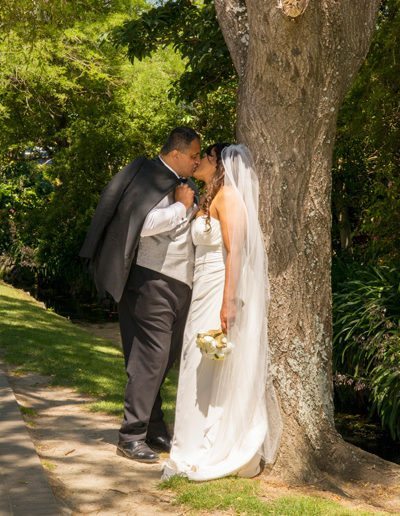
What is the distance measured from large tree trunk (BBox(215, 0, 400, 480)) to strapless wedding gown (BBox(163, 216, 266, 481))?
1.23ft

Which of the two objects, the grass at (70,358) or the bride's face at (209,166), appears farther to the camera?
the grass at (70,358)

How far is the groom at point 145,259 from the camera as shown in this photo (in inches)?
230

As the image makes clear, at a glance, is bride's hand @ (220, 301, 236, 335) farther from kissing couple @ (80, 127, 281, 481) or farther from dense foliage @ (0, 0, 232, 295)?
dense foliage @ (0, 0, 232, 295)

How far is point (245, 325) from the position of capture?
5.59m

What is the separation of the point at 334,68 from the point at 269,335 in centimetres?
184

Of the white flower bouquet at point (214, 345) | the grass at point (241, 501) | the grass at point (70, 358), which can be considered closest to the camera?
the grass at point (241, 501)

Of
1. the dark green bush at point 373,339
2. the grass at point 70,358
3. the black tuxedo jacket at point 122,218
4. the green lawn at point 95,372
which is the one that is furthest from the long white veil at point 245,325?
the dark green bush at point 373,339

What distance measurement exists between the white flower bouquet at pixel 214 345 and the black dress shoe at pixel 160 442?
1.09 meters

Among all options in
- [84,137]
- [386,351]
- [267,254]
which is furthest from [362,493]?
[84,137]

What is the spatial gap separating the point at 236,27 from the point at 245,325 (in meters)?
2.11

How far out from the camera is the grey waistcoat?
588cm

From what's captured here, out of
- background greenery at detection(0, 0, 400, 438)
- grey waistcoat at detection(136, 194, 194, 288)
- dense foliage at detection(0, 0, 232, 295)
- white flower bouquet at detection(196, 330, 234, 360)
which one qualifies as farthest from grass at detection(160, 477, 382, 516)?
dense foliage at detection(0, 0, 232, 295)

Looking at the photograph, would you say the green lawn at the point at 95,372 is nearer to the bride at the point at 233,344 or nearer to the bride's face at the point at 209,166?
the bride at the point at 233,344

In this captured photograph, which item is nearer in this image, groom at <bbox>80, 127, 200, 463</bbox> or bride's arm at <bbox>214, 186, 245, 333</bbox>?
bride's arm at <bbox>214, 186, 245, 333</bbox>
